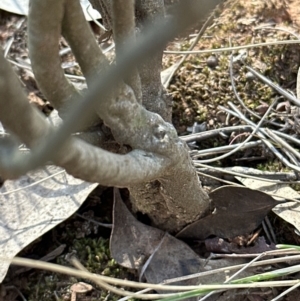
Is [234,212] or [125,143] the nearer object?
[125,143]

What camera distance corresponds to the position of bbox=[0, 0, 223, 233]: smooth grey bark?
2.00ft

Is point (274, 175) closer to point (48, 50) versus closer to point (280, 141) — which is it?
point (280, 141)

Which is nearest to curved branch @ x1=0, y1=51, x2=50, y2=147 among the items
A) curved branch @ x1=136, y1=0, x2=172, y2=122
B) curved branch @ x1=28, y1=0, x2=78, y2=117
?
curved branch @ x1=28, y1=0, x2=78, y2=117

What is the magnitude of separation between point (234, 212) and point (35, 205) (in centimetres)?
58

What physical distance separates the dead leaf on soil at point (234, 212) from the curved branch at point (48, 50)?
60 cm

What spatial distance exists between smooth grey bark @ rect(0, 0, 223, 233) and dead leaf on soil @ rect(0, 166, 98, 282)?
23 centimetres

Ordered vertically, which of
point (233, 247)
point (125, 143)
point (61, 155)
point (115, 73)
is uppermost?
point (115, 73)

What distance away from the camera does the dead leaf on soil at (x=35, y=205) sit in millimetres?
1354

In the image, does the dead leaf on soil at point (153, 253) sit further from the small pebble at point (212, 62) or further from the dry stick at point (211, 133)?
the small pebble at point (212, 62)

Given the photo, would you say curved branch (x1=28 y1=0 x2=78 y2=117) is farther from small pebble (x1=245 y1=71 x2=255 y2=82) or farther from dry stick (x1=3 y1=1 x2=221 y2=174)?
small pebble (x1=245 y1=71 x2=255 y2=82)

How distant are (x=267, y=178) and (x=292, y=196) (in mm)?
90

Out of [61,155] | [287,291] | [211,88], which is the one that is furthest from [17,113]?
[211,88]

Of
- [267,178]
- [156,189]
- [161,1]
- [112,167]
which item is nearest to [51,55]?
[112,167]

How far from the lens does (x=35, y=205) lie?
1.43 metres
